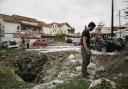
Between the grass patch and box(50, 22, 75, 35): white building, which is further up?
box(50, 22, 75, 35): white building

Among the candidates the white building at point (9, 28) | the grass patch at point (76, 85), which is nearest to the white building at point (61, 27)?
the white building at point (9, 28)

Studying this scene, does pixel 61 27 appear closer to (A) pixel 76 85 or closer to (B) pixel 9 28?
(B) pixel 9 28

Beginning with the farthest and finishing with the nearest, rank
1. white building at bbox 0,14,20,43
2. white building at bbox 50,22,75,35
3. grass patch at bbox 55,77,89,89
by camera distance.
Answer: white building at bbox 50,22,75,35, white building at bbox 0,14,20,43, grass patch at bbox 55,77,89,89

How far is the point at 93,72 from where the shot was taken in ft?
39.4

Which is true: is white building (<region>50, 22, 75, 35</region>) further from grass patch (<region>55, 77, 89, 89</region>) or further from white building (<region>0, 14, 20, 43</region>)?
grass patch (<region>55, 77, 89, 89</region>)

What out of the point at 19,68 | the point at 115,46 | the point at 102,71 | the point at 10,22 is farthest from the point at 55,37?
the point at 102,71

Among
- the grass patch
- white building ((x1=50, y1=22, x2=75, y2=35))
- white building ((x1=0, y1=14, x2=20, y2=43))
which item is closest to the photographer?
the grass patch

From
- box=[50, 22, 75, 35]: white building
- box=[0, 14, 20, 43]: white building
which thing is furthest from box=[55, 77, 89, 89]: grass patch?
box=[50, 22, 75, 35]: white building

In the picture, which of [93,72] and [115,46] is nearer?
[93,72]

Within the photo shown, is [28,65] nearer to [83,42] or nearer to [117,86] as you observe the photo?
[83,42]

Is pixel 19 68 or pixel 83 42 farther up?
pixel 83 42

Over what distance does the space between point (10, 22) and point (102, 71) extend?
59.5 meters

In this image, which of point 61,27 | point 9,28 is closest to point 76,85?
point 9,28

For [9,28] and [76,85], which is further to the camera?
[9,28]
